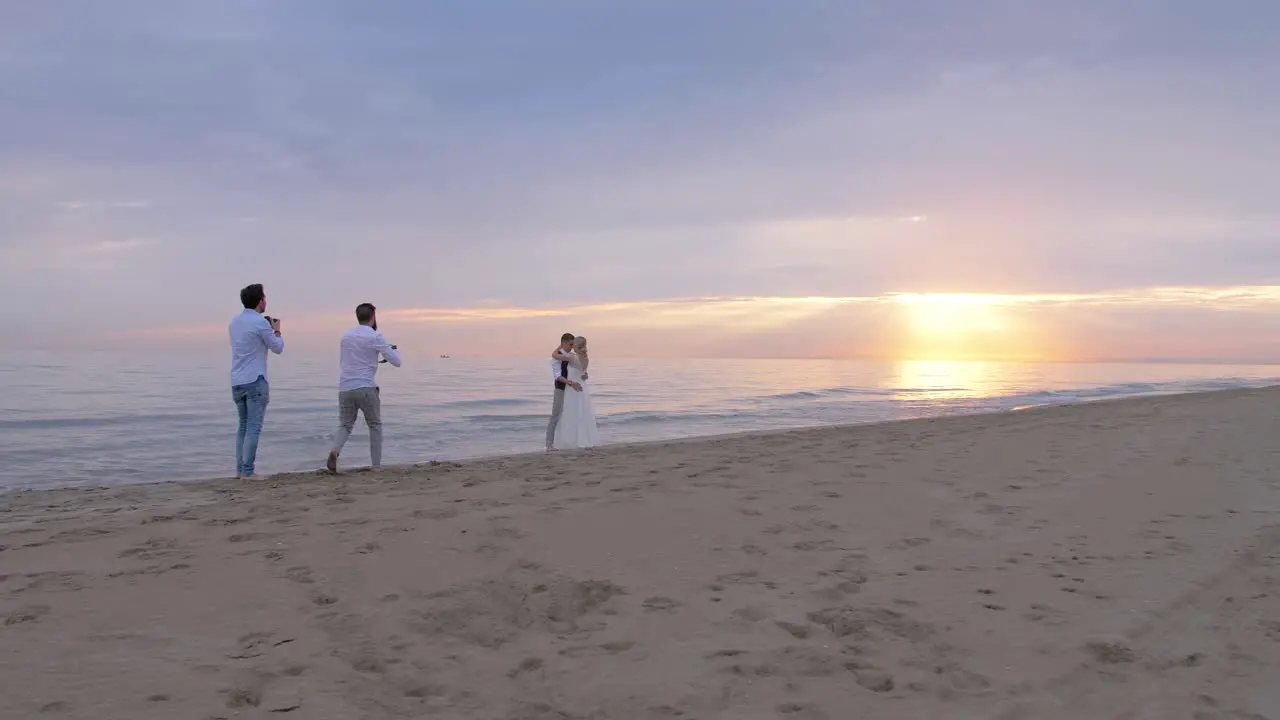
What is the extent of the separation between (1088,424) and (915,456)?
5.82 meters

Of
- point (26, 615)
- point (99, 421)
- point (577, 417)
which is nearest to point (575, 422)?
point (577, 417)

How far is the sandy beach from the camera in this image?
302cm

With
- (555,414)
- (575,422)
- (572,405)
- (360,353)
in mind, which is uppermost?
(360,353)

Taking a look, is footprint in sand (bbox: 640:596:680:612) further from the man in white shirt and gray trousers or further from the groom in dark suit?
the groom in dark suit

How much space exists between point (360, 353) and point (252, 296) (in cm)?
128

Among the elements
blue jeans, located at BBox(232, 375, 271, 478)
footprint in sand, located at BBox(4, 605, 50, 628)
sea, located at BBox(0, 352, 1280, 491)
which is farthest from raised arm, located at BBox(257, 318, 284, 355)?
footprint in sand, located at BBox(4, 605, 50, 628)

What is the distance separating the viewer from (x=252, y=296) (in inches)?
323

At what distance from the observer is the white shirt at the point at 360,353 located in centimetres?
882

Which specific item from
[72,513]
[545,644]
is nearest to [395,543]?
[545,644]

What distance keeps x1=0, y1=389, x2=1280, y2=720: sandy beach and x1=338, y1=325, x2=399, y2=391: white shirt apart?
1819 millimetres

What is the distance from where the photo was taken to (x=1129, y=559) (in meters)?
4.83

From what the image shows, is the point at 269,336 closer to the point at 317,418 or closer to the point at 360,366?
the point at 360,366

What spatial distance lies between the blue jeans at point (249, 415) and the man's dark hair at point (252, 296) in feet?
2.55

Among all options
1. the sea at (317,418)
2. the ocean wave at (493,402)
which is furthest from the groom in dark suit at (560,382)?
the ocean wave at (493,402)
